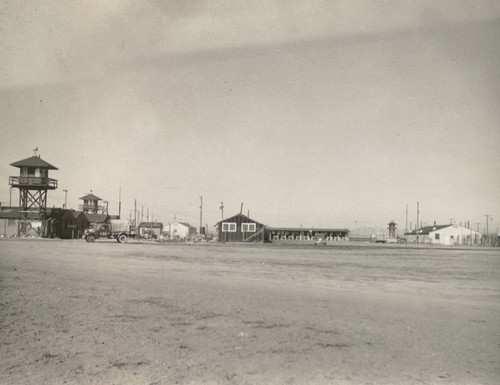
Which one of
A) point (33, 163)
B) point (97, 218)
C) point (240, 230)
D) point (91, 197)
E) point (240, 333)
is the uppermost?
point (33, 163)

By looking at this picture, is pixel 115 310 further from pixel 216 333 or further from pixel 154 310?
pixel 216 333

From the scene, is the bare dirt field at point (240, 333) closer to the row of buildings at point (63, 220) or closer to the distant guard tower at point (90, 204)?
the row of buildings at point (63, 220)

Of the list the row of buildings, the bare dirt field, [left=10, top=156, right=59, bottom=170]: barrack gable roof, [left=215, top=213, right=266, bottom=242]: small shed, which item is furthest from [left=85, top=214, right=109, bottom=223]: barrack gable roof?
the bare dirt field

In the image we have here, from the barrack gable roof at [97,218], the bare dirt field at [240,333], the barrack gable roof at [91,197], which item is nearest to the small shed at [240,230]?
the barrack gable roof at [97,218]

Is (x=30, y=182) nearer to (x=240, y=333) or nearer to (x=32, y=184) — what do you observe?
(x=32, y=184)

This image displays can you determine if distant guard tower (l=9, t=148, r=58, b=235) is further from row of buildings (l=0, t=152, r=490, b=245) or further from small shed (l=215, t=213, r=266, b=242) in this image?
small shed (l=215, t=213, r=266, b=242)

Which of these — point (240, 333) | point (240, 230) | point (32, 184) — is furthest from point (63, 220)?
point (240, 333)

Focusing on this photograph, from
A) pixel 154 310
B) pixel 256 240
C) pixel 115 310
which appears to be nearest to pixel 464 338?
pixel 154 310
